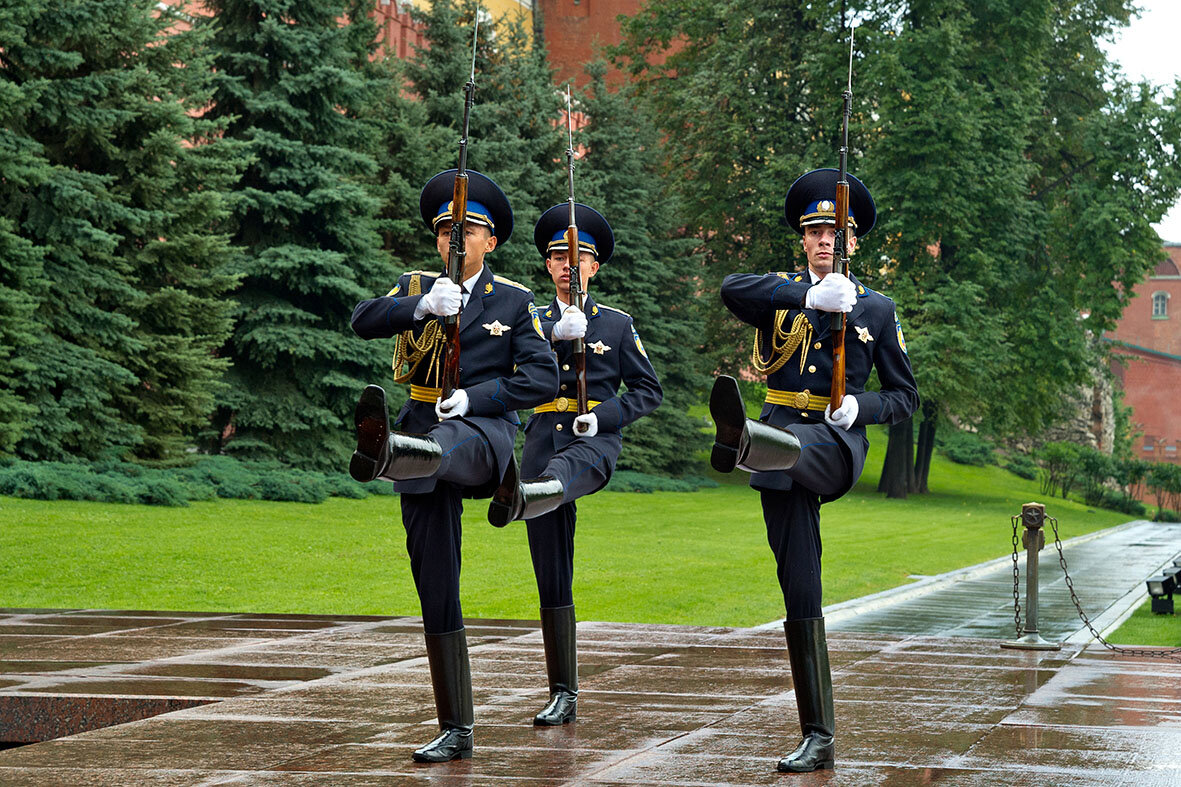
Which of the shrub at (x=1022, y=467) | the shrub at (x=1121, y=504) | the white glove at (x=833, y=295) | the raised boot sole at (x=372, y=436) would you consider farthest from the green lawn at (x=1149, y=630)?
the shrub at (x=1022, y=467)

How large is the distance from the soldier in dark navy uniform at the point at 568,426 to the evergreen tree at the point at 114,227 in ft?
44.0

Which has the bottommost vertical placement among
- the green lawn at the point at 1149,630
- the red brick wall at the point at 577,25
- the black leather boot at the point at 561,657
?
the green lawn at the point at 1149,630

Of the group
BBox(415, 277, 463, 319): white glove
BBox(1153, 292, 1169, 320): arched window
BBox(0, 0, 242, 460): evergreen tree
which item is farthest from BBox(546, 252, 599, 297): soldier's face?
BBox(1153, 292, 1169, 320): arched window

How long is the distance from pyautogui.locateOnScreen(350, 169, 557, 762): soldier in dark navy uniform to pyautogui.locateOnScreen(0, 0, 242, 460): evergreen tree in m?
14.4

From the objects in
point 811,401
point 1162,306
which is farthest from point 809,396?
point 1162,306

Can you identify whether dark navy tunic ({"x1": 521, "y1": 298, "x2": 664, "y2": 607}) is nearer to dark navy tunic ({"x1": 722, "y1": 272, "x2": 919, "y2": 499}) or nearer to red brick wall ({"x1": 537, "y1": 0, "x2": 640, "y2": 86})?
dark navy tunic ({"x1": 722, "y1": 272, "x2": 919, "y2": 499})

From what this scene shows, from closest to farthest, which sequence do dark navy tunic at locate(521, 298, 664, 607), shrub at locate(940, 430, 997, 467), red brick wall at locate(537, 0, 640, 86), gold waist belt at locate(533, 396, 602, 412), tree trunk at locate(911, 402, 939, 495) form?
dark navy tunic at locate(521, 298, 664, 607) → gold waist belt at locate(533, 396, 602, 412) → tree trunk at locate(911, 402, 939, 495) → shrub at locate(940, 430, 997, 467) → red brick wall at locate(537, 0, 640, 86)

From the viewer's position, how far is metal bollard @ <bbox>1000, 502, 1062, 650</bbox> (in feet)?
A: 30.3

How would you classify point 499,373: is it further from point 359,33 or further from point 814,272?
point 359,33

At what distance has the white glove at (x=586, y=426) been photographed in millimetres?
6211

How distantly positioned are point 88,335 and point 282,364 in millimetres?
4711

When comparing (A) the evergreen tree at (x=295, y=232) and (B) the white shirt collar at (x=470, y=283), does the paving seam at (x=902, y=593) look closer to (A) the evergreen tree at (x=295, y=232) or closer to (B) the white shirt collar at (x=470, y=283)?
(B) the white shirt collar at (x=470, y=283)

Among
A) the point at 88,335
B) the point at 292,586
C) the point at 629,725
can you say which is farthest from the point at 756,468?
the point at 88,335

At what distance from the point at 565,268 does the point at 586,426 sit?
2.86ft
